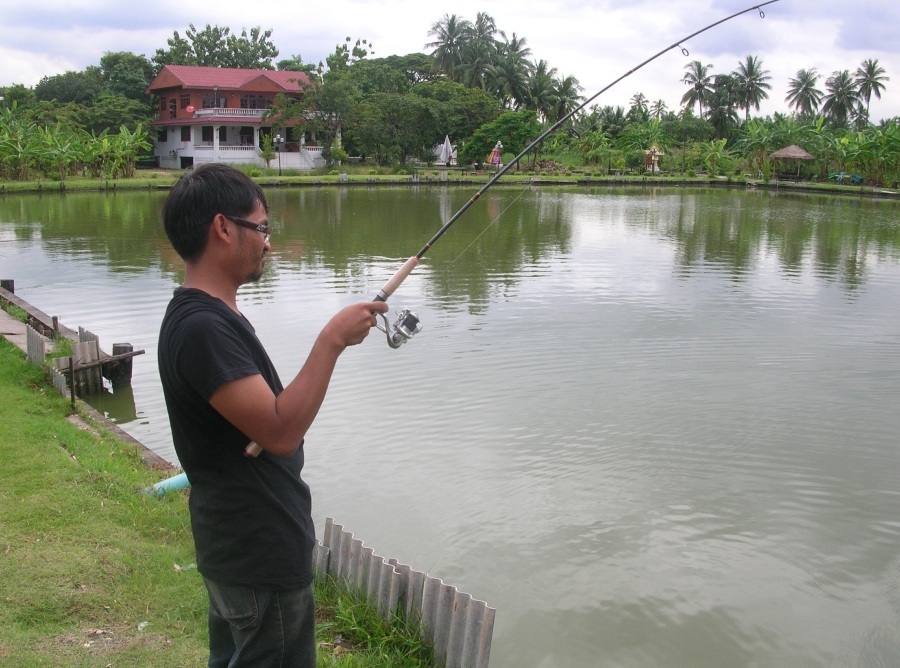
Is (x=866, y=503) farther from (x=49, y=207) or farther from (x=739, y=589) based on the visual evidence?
(x=49, y=207)

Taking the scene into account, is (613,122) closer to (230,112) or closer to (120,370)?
(230,112)

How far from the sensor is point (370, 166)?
4591cm

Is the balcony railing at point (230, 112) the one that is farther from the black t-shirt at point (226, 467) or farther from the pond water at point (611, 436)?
the black t-shirt at point (226, 467)

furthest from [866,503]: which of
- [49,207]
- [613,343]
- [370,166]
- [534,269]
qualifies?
[370,166]

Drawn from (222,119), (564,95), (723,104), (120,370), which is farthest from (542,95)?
(120,370)

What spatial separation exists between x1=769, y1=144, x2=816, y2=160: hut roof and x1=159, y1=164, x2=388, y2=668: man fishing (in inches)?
1838

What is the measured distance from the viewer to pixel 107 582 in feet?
12.0

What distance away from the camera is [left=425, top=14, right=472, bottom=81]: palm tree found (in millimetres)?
61344

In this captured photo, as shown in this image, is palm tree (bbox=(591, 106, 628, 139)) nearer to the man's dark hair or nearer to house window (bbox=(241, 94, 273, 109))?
house window (bbox=(241, 94, 273, 109))

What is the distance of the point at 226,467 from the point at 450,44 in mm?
64086

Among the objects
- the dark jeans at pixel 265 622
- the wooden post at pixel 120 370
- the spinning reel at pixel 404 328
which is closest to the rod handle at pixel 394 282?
the spinning reel at pixel 404 328

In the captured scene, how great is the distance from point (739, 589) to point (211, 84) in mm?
45293

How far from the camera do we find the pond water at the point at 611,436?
4586mm

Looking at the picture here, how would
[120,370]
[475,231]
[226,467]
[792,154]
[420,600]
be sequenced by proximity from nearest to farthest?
[226,467], [420,600], [120,370], [475,231], [792,154]
